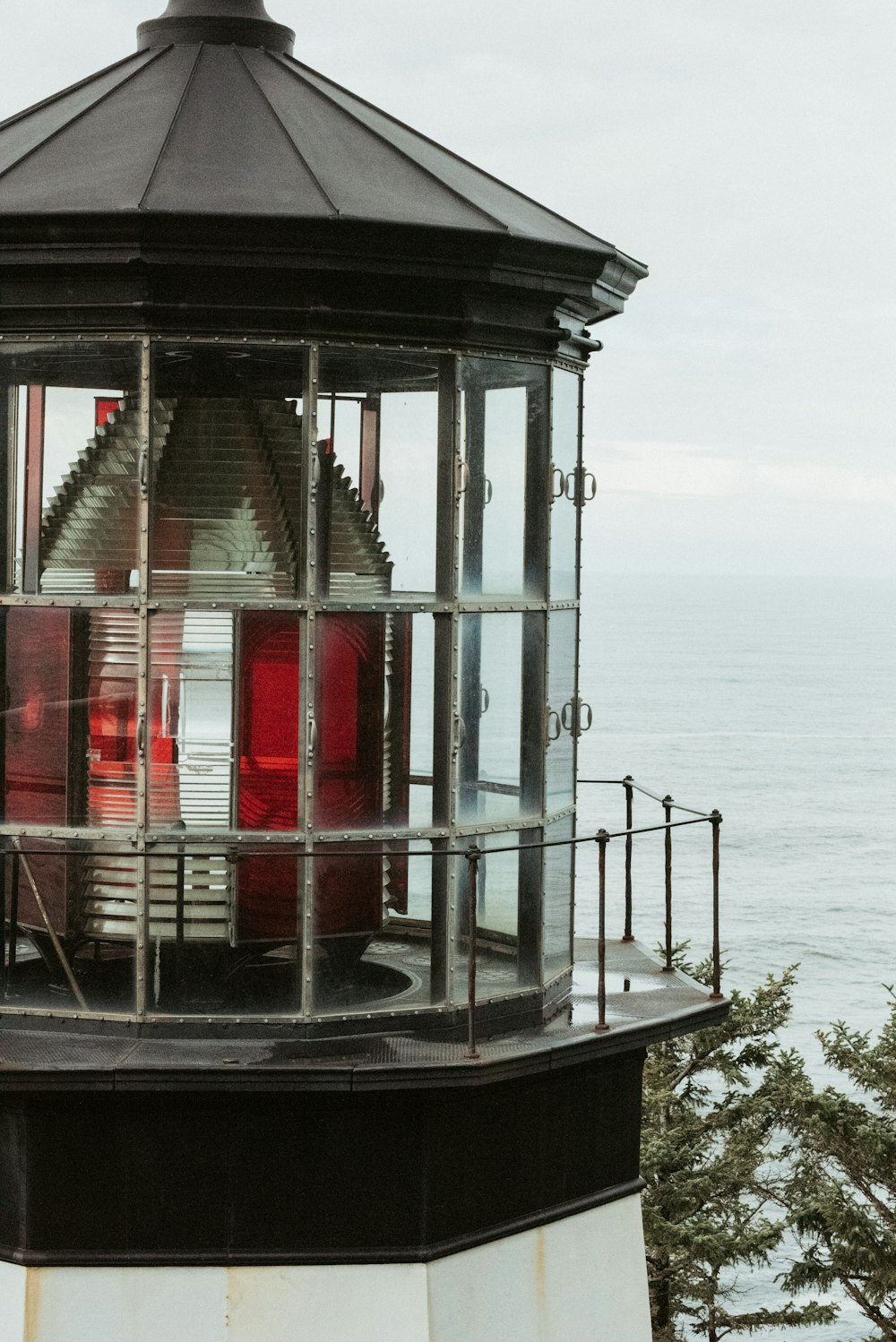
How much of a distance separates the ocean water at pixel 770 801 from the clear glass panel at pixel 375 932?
83.6ft

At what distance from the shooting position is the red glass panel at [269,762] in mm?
5570

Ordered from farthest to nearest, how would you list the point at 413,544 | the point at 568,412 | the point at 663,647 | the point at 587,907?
the point at 663,647
the point at 587,907
the point at 568,412
the point at 413,544

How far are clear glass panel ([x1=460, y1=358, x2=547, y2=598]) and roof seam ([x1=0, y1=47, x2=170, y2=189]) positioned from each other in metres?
1.45

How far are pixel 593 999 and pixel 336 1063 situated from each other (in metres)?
1.26

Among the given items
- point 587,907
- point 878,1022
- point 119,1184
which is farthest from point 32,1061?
point 587,907

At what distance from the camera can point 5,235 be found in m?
5.35

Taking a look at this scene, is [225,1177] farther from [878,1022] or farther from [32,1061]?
[878,1022]

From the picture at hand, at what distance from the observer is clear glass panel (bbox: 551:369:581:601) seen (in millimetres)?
6059

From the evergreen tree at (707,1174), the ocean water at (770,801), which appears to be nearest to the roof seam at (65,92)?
the evergreen tree at (707,1174)

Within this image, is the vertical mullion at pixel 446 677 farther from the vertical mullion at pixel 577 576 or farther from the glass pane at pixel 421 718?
the vertical mullion at pixel 577 576

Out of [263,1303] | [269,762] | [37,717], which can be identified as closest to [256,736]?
[269,762]

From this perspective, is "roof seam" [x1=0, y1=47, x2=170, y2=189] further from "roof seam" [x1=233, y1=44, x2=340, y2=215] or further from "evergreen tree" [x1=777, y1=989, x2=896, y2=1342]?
"evergreen tree" [x1=777, y1=989, x2=896, y2=1342]

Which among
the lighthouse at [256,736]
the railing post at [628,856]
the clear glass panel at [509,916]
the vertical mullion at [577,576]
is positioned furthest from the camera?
the railing post at [628,856]

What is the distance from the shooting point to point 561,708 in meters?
6.16
